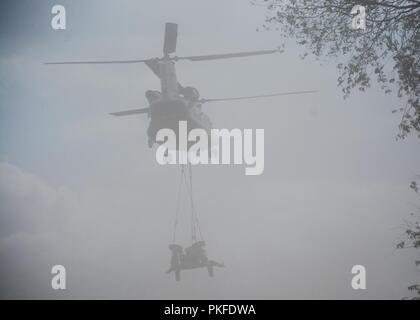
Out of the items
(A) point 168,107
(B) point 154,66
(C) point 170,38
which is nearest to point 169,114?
(A) point 168,107

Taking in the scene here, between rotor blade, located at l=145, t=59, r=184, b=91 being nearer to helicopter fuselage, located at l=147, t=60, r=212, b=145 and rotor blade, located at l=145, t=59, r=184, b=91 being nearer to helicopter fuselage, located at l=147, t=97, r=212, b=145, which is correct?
helicopter fuselage, located at l=147, t=60, r=212, b=145

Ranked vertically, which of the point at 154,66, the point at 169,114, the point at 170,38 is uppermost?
the point at 170,38

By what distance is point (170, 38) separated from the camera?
1132 centimetres

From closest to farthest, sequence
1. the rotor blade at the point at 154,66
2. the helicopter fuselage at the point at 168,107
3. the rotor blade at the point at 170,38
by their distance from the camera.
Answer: the rotor blade at the point at 170,38 < the rotor blade at the point at 154,66 < the helicopter fuselage at the point at 168,107

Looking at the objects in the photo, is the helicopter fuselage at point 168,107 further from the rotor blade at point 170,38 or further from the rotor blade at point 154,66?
the rotor blade at point 170,38

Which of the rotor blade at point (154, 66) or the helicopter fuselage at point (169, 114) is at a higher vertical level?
the rotor blade at point (154, 66)

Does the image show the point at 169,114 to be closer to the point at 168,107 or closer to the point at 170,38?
the point at 168,107

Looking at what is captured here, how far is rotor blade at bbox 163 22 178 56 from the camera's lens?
1104cm

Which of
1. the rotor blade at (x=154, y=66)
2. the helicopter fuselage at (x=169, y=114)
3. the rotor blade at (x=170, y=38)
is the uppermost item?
the rotor blade at (x=170, y=38)

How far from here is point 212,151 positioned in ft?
37.7

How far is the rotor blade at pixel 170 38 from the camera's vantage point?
11042 millimetres
